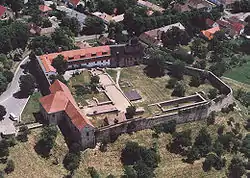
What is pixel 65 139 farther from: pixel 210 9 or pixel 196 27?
pixel 210 9

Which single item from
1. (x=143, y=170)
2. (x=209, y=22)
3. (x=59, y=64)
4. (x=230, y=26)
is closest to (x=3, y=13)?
(x=59, y=64)

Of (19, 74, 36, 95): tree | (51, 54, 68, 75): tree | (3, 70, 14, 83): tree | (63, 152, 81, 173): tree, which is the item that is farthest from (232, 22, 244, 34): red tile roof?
(63, 152, 81, 173): tree

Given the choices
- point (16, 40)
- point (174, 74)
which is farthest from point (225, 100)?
point (16, 40)

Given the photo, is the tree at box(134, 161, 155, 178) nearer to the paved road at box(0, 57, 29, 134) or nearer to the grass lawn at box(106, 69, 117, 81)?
the paved road at box(0, 57, 29, 134)

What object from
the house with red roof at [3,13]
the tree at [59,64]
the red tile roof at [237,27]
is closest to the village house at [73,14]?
the house with red roof at [3,13]

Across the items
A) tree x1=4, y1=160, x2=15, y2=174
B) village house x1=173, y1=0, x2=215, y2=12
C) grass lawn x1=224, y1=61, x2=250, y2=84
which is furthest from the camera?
village house x1=173, y1=0, x2=215, y2=12

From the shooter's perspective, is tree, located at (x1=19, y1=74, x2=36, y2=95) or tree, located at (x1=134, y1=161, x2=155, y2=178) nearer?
tree, located at (x1=134, y1=161, x2=155, y2=178)

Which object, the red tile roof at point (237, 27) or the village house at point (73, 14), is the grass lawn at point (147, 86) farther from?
the red tile roof at point (237, 27)

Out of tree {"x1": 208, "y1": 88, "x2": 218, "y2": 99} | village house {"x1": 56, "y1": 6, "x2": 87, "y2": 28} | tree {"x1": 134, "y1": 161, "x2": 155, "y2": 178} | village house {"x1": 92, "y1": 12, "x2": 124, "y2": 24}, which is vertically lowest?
village house {"x1": 56, "y1": 6, "x2": 87, "y2": 28}
